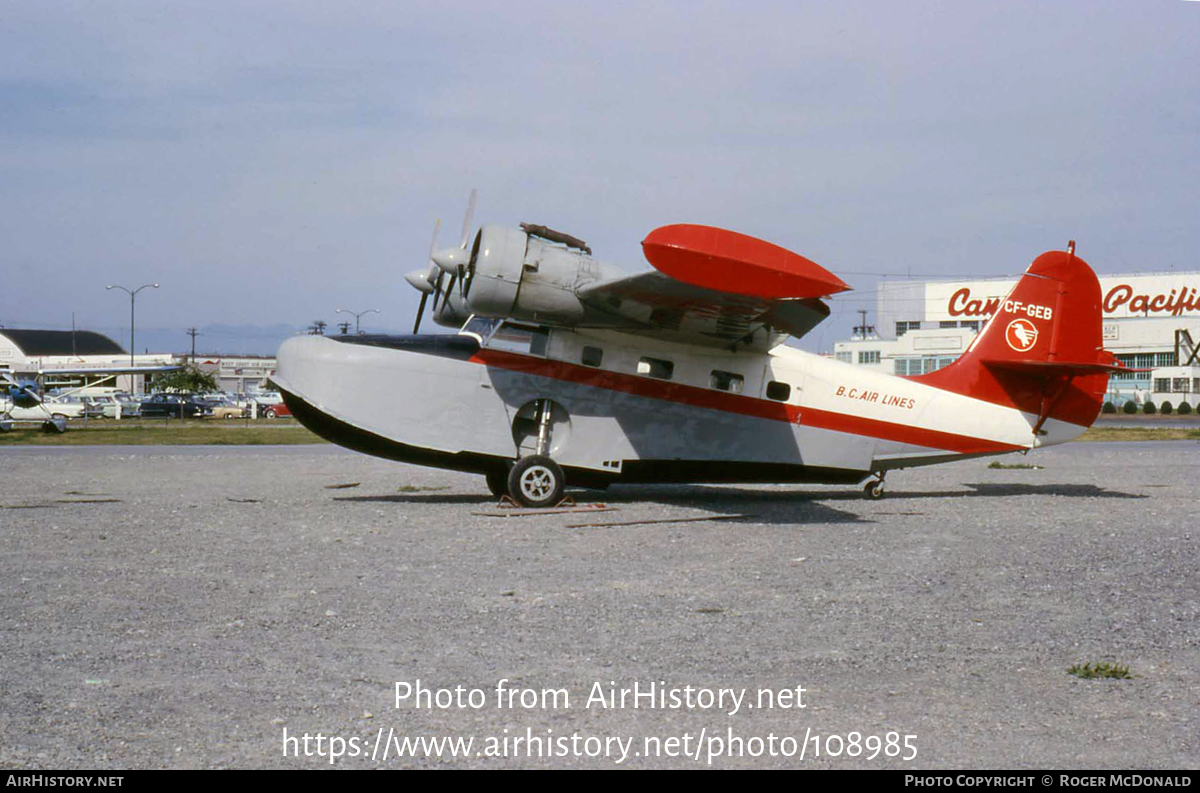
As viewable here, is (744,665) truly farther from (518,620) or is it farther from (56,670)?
(56,670)

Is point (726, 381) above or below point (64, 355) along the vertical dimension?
below

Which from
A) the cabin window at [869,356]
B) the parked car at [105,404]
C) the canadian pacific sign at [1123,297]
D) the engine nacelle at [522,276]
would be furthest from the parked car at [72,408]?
the canadian pacific sign at [1123,297]

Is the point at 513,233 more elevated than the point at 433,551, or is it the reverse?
the point at 513,233

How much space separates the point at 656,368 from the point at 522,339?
175 centimetres

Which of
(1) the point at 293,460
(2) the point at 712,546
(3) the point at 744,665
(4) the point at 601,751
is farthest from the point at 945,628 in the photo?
(1) the point at 293,460

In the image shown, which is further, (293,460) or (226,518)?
(293,460)

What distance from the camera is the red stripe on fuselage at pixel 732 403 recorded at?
13.3 metres

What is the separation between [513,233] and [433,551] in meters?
4.09

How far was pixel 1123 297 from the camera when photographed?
230 ft

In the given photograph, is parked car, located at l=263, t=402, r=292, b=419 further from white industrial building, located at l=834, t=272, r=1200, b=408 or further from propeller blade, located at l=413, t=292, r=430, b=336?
propeller blade, located at l=413, t=292, r=430, b=336

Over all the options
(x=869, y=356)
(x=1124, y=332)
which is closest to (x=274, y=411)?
(x=869, y=356)

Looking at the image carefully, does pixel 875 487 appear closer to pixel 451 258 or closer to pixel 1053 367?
pixel 1053 367

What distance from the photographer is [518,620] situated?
22.1 feet
